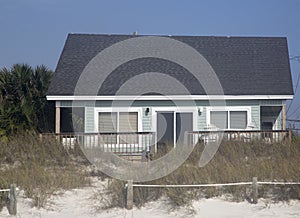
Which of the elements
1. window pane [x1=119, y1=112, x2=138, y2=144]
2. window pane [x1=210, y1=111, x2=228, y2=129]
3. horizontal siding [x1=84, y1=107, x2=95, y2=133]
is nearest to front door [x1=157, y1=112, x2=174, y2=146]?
window pane [x1=119, y1=112, x2=138, y2=144]

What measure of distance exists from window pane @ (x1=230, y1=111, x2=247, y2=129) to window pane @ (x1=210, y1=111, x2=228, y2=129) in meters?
0.25

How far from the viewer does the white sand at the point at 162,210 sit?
1025 cm

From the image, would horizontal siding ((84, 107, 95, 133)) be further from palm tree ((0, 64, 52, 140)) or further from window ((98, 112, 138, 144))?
palm tree ((0, 64, 52, 140))

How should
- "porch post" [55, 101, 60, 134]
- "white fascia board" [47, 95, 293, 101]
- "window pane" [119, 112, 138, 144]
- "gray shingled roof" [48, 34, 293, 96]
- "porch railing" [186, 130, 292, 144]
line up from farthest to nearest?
"gray shingled roof" [48, 34, 293, 96]
"window pane" [119, 112, 138, 144]
"white fascia board" [47, 95, 293, 101]
"porch post" [55, 101, 60, 134]
"porch railing" [186, 130, 292, 144]

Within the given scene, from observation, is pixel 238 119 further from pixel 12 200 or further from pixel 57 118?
pixel 12 200

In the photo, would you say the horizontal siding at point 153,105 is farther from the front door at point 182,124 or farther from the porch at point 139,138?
the porch at point 139,138

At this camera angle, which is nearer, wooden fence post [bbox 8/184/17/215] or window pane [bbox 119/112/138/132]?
wooden fence post [bbox 8/184/17/215]

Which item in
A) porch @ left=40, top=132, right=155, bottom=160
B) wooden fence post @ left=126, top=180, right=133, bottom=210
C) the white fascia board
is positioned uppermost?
the white fascia board

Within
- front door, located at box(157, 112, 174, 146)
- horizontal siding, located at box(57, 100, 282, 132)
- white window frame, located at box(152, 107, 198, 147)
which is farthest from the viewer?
front door, located at box(157, 112, 174, 146)

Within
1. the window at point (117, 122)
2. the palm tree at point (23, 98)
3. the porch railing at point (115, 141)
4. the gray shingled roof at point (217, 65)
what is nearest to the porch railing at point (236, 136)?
the porch railing at point (115, 141)

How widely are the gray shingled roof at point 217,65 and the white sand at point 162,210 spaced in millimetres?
8275

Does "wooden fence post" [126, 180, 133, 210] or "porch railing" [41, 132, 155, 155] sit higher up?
"porch railing" [41, 132, 155, 155]

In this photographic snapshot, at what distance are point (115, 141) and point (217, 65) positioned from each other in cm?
650

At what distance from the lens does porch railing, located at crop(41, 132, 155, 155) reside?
1612 centimetres
